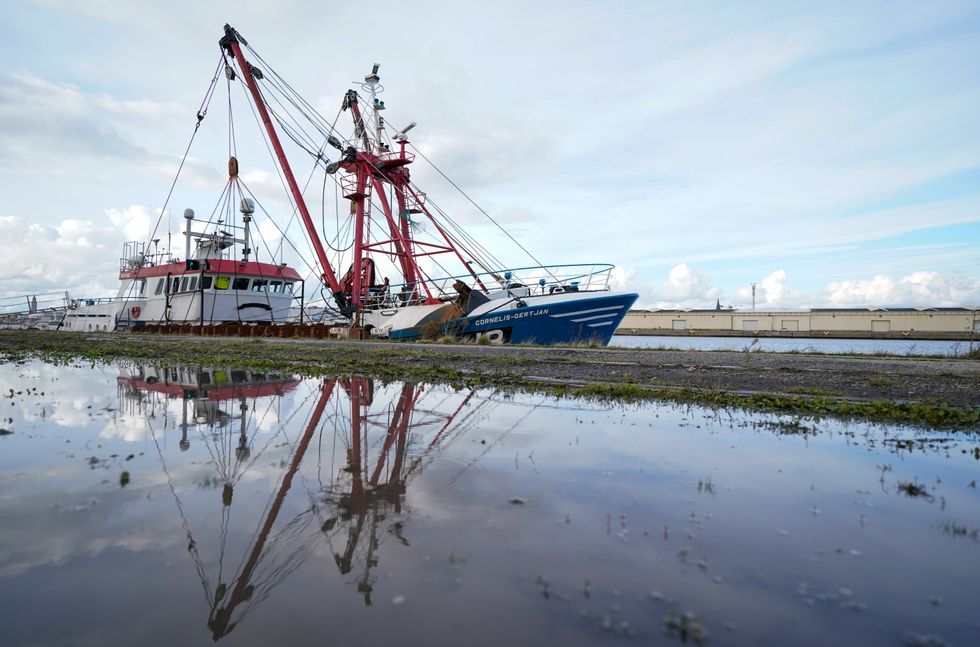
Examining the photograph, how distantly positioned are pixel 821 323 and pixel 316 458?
82.7m

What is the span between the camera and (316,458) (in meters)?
4.56

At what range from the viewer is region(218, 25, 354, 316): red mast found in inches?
1083

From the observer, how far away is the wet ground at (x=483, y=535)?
222 centimetres

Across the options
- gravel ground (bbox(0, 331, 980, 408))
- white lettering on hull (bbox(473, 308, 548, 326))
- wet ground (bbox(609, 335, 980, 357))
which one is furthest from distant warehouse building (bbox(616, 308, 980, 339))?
gravel ground (bbox(0, 331, 980, 408))

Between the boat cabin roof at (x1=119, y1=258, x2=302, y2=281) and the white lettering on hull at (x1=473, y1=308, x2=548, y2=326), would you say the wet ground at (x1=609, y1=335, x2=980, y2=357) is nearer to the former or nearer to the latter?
the white lettering on hull at (x1=473, y1=308, x2=548, y2=326)

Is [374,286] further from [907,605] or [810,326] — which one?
[810,326]

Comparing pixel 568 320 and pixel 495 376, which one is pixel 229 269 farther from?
pixel 495 376

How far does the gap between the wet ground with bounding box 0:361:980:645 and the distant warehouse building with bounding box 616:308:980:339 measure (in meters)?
71.7

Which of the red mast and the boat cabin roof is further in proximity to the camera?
the boat cabin roof

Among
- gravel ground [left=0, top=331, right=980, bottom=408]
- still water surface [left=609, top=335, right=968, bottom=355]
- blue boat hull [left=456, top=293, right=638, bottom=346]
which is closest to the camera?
gravel ground [left=0, top=331, right=980, bottom=408]

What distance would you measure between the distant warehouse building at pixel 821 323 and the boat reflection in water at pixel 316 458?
71152 mm

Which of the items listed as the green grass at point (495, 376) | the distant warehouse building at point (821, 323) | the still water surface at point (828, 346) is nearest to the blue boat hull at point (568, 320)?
the still water surface at point (828, 346)

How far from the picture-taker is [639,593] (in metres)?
2.42

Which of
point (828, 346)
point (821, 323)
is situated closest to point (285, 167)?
point (828, 346)
